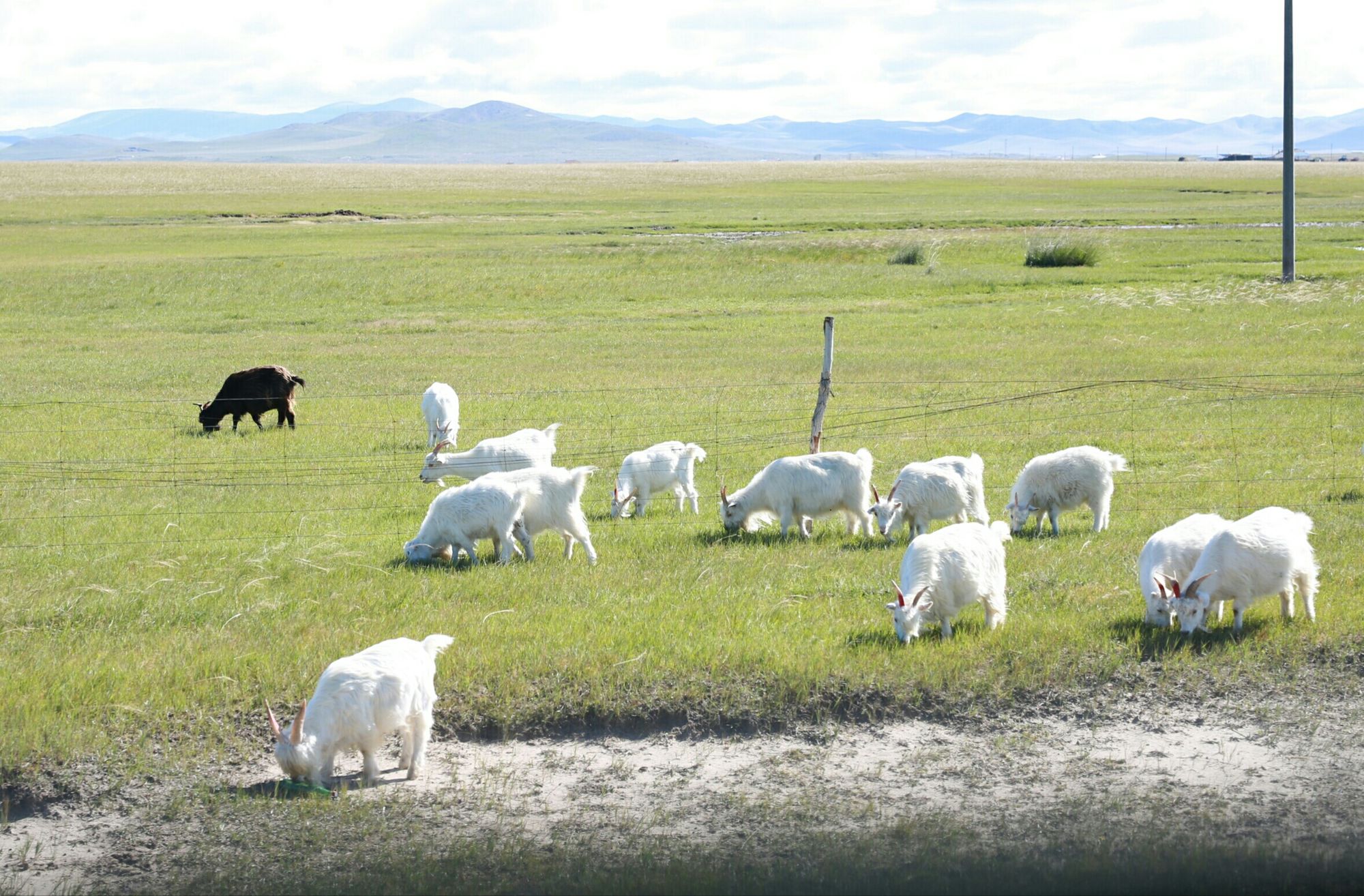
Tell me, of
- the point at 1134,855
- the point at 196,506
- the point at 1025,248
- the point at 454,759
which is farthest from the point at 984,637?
the point at 1025,248

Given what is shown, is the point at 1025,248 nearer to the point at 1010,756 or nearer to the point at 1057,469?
the point at 1057,469

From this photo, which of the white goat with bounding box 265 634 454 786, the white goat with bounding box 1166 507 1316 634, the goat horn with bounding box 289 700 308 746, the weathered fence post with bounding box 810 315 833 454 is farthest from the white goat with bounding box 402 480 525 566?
the white goat with bounding box 1166 507 1316 634

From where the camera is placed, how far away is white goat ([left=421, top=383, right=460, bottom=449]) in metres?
18.4

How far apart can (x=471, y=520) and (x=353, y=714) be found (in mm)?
4528

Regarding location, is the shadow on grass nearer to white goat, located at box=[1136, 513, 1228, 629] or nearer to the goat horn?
white goat, located at box=[1136, 513, 1228, 629]

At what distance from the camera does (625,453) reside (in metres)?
17.5

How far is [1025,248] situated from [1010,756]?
49.9m

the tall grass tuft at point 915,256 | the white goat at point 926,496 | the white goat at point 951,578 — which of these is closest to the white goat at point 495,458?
the white goat at point 926,496

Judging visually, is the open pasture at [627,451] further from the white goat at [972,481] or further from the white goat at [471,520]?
the white goat at [972,481]

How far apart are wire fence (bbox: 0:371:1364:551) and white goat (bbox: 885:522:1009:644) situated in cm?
468

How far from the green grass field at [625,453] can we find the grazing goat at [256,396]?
2.02ft

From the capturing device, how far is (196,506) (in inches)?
585

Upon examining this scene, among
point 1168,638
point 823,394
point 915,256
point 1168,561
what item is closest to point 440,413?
point 823,394

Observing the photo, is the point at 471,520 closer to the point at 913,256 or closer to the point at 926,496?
the point at 926,496
